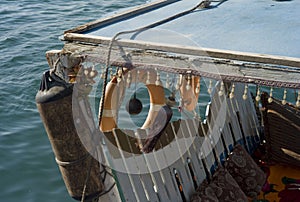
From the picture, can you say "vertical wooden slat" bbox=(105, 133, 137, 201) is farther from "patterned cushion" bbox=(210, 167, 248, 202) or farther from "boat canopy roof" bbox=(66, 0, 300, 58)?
"patterned cushion" bbox=(210, 167, 248, 202)

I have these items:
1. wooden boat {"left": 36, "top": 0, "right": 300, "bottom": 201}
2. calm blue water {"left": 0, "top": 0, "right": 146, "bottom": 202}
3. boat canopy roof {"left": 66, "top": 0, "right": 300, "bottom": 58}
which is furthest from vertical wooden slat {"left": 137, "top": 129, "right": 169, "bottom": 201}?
calm blue water {"left": 0, "top": 0, "right": 146, "bottom": 202}

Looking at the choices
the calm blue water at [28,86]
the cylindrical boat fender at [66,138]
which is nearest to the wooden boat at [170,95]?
the cylindrical boat fender at [66,138]

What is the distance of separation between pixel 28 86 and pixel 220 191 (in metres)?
4.99

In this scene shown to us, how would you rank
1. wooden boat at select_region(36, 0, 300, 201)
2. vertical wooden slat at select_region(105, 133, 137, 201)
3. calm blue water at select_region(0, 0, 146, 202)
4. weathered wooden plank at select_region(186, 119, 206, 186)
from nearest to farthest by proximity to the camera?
wooden boat at select_region(36, 0, 300, 201)
vertical wooden slat at select_region(105, 133, 137, 201)
weathered wooden plank at select_region(186, 119, 206, 186)
calm blue water at select_region(0, 0, 146, 202)

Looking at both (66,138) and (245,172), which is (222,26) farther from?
(245,172)

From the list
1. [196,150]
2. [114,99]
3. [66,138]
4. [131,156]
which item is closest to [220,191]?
[196,150]

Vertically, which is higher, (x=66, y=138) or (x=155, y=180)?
(x=66, y=138)

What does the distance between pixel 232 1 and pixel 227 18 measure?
65cm

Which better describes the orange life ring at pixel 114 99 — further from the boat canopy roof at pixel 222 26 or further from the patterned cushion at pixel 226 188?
the patterned cushion at pixel 226 188

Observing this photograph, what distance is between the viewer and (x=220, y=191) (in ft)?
12.7

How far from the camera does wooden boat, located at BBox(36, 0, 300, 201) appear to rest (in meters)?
2.76

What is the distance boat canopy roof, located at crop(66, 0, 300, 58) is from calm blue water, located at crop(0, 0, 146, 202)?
246 cm

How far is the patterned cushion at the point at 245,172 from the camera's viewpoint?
4.29 metres

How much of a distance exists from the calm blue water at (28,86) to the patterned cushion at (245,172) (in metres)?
1.93
